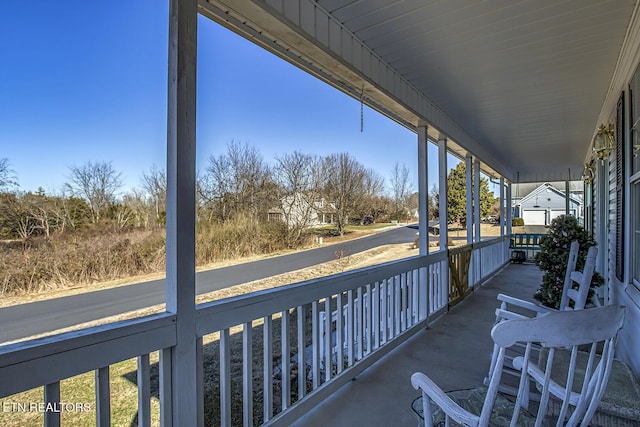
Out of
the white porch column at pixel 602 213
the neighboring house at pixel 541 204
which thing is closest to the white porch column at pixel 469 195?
the white porch column at pixel 602 213

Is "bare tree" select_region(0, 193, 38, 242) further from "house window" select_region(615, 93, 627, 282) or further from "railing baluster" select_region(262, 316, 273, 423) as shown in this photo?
"house window" select_region(615, 93, 627, 282)

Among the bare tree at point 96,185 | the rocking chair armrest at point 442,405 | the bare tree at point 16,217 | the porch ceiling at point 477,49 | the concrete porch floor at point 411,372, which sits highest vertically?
the porch ceiling at point 477,49

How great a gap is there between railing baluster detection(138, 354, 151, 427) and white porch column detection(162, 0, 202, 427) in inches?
3.0

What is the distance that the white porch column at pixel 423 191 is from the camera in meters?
3.72

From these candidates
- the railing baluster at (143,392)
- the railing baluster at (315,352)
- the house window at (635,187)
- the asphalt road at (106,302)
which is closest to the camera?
the asphalt road at (106,302)

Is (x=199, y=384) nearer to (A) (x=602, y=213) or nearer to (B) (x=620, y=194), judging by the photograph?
(B) (x=620, y=194)

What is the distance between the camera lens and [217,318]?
1568mm

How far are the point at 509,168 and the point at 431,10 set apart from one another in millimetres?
7744

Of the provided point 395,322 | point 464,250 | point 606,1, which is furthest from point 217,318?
point 464,250

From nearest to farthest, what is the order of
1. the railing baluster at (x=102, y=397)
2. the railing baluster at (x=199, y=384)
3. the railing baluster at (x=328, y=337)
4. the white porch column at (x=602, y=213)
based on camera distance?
the railing baluster at (x=102, y=397) < the railing baluster at (x=199, y=384) < the railing baluster at (x=328, y=337) < the white porch column at (x=602, y=213)

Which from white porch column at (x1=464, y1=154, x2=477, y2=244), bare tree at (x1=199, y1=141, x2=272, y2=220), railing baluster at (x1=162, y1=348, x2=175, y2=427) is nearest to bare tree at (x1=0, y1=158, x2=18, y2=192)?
railing baluster at (x1=162, y1=348, x2=175, y2=427)

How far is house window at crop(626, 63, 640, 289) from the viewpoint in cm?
210

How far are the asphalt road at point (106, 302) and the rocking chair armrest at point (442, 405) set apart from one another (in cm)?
116

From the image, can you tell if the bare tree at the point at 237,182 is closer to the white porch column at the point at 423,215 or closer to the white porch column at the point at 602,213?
the white porch column at the point at 423,215
